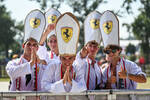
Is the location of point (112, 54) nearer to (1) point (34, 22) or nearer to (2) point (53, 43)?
(1) point (34, 22)

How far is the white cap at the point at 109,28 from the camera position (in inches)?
185

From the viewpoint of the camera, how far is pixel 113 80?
4.61 meters

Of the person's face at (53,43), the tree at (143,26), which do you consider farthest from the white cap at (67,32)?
the tree at (143,26)

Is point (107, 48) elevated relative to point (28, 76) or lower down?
elevated

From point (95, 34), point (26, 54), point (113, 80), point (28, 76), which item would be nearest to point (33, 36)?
point (26, 54)

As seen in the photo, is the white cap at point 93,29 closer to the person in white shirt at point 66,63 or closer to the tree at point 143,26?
the person in white shirt at point 66,63

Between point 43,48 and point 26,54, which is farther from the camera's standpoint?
point 43,48

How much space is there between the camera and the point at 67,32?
422 cm

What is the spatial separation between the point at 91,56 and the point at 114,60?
0.44m

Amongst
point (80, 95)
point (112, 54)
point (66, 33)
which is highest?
point (66, 33)

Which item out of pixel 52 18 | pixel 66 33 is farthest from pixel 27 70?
pixel 52 18

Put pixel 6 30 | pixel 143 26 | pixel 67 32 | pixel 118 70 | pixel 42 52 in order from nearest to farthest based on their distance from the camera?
1. pixel 67 32
2. pixel 118 70
3. pixel 42 52
4. pixel 143 26
5. pixel 6 30

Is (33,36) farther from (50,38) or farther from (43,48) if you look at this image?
(50,38)

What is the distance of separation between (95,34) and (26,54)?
1.16 metres
